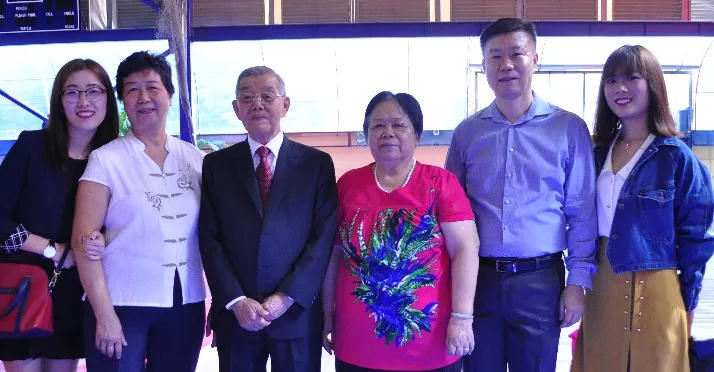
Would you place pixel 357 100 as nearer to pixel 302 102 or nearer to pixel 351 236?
pixel 302 102

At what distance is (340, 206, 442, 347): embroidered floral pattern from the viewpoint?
6.98 ft

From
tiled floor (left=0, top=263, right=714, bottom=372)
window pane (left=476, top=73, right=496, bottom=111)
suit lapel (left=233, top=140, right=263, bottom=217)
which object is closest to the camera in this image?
suit lapel (left=233, top=140, right=263, bottom=217)

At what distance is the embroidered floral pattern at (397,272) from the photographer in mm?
2127

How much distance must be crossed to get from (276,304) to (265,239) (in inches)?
8.9

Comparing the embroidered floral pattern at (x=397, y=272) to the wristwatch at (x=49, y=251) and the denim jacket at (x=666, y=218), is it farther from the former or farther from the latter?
the wristwatch at (x=49, y=251)

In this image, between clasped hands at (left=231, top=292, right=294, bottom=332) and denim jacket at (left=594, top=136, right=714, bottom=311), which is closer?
clasped hands at (left=231, top=292, right=294, bottom=332)

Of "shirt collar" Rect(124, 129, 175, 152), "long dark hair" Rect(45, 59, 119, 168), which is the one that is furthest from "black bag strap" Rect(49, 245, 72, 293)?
"shirt collar" Rect(124, 129, 175, 152)

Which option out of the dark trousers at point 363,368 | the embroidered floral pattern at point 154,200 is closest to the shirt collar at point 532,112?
the dark trousers at point 363,368

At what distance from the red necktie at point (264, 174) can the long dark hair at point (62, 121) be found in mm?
692

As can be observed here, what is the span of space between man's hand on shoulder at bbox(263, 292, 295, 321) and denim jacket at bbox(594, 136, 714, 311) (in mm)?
1213

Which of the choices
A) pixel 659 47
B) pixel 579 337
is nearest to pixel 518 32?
pixel 579 337

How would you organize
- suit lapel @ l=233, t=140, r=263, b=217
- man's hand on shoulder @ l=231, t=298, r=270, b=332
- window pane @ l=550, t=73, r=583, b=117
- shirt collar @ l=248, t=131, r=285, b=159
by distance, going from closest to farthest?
man's hand on shoulder @ l=231, t=298, r=270, b=332 < suit lapel @ l=233, t=140, r=263, b=217 < shirt collar @ l=248, t=131, r=285, b=159 < window pane @ l=550, t=73, r=583, b=117

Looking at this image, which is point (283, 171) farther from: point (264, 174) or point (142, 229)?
point (142, 229)

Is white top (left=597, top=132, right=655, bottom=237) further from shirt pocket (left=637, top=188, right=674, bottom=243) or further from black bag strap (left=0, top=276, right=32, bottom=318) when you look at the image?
black bag strap (left=0, top=276, right=32, bottom=318)
